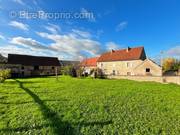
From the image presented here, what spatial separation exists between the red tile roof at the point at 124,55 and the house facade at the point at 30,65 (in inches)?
530

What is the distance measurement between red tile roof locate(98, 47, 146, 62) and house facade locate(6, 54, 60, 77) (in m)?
13.4

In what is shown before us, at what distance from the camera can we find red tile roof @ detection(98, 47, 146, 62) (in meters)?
37.6

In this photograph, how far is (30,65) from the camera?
138ft

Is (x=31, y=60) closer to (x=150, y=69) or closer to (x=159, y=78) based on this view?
(x=150, y=69)

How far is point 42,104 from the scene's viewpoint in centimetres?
943

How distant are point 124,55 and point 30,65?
23.6 meters

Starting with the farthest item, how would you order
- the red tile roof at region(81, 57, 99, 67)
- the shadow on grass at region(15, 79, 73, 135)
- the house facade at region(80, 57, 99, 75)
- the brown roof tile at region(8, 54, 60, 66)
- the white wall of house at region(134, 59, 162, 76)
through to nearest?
the red tile roof at region(81, 57, 99, 67), the house facade at region(80, 57, 99, 75), the brown roof tile at region(8, 54, 60, 66), the white wall of house at region(134, 59, 162, 76), the shadow on grass at region(15, 79, 73, 135)

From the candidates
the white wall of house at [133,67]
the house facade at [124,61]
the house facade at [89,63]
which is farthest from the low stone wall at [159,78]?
the house facade at [89,63]

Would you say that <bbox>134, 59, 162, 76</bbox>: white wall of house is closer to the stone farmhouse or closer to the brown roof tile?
the stone farmhouse

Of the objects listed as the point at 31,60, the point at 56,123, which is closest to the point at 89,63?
the point at 31,60

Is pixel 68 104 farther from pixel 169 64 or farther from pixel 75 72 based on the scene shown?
pixel 169 64

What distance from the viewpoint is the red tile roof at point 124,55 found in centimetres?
3756

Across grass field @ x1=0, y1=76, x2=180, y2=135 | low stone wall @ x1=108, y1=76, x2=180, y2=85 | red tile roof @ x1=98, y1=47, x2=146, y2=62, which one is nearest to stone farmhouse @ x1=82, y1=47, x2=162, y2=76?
red tile roof @ x1=98, y1=47, x2=146, y2=62

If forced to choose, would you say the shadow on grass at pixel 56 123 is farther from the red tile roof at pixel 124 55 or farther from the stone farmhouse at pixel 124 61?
the red tile roof at pixel 124 55
